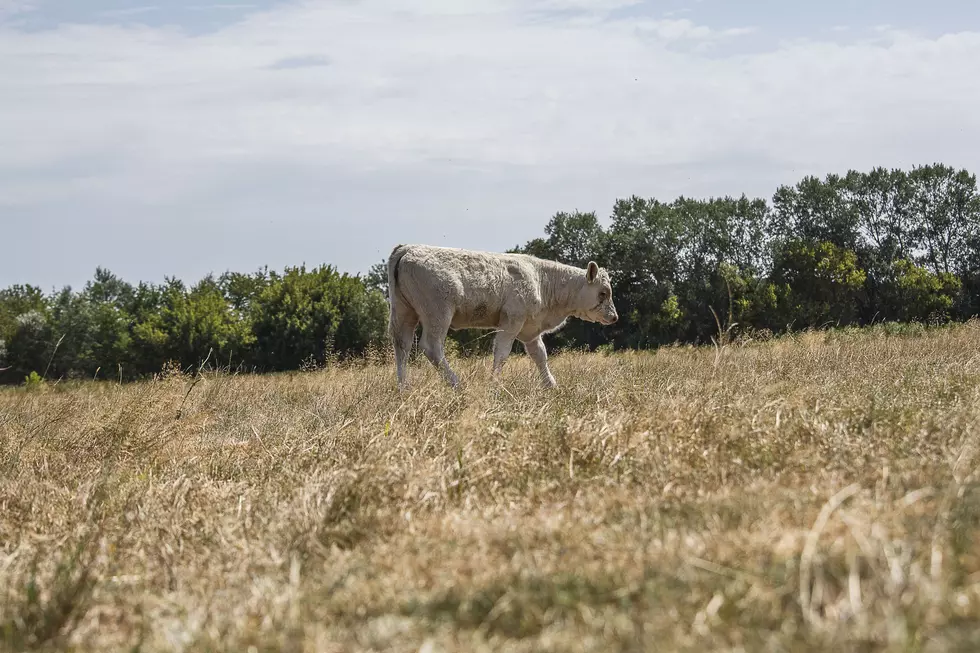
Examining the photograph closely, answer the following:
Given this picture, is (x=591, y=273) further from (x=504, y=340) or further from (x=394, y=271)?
(x=394, y=271)

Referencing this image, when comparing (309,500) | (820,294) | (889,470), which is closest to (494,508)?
(309,500)

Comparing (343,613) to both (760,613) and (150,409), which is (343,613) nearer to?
(760,613)

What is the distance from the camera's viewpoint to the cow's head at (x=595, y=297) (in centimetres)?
1655

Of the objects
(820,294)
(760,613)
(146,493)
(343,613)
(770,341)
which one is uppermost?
(760,613)

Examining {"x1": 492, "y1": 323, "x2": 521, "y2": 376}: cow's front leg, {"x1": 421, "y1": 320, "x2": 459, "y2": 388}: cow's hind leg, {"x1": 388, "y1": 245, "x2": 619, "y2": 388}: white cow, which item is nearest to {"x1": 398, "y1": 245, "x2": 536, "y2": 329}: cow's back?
{"x1": 388, "y1": 245, "x2": 619, "y2": 388}: white cow

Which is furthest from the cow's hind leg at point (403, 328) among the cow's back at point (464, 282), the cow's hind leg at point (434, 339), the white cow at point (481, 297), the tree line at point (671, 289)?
the tree line at point (671, 289)

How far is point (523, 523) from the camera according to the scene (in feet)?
17.5

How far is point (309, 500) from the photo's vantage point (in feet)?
19.6

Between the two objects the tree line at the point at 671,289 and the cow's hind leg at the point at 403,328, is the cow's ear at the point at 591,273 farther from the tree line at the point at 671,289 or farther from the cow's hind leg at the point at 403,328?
the tree line at the point at 671,289

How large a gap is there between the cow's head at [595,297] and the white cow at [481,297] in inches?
0.6

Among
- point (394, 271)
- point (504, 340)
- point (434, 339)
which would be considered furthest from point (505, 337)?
point (394, 271)

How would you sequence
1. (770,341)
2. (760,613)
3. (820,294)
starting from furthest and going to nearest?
1. (820,294)
2. (770,341)
3. (760,613)

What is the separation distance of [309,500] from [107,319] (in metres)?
43.5

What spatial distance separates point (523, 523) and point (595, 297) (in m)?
11.5
